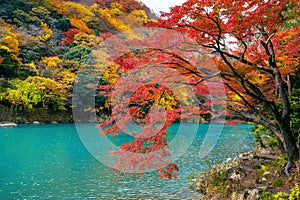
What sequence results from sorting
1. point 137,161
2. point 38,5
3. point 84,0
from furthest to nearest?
point 84,0, point 38,5, point 137,161

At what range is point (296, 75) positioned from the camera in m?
6.00

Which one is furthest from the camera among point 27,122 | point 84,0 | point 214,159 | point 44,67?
point 84,0

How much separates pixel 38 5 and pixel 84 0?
10067 millimetres

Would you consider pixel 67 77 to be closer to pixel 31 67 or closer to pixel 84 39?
pixel 31 67

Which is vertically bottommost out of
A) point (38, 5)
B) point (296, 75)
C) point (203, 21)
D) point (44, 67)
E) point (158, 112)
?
point (158, 112)

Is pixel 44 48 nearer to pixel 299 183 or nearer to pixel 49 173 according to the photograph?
pixel 49 173

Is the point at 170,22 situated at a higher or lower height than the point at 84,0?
lower

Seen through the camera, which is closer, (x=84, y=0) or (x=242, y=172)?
(x=242, y=172)

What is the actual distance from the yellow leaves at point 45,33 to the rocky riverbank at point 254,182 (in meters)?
24.9

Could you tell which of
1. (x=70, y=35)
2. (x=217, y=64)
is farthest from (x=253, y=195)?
(x=70, y=35)

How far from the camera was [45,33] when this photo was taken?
28.8 m

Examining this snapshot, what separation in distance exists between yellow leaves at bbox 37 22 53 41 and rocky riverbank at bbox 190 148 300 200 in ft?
81.8

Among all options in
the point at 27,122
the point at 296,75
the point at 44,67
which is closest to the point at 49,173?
the point at 296,75

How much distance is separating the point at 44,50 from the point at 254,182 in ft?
80.4
